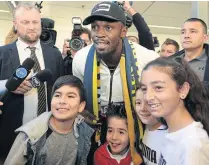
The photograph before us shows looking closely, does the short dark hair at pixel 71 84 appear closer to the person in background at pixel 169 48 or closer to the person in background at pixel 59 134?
the person in background at pixel 59 134

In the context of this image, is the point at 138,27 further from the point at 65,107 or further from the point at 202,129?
the point at 202,129

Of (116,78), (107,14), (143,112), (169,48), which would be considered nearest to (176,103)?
(143,112)

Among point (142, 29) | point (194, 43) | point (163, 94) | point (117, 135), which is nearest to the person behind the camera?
point (163, 94)

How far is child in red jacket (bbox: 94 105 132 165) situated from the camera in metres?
1.59

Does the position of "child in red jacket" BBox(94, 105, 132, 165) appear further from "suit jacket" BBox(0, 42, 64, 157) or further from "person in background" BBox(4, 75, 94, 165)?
"suit jacket" BBox(0, 42, 64, 157)

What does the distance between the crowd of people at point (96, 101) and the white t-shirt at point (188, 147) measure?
0.11ft

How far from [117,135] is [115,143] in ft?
0.16

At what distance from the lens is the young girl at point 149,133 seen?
4.71 feet

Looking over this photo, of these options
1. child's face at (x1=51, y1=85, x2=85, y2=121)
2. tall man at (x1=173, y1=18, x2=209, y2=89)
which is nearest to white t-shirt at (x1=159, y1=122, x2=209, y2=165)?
child's face at (x1=51, y1=85, x2=85, y2=121)

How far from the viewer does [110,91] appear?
5.34 feet

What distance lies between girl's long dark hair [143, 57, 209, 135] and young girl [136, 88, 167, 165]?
26 cm

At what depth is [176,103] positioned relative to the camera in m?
1.18

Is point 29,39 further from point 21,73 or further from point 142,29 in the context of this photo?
point 142,29

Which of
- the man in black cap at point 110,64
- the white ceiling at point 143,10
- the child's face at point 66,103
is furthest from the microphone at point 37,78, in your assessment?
the white ceiling at point 143,10
